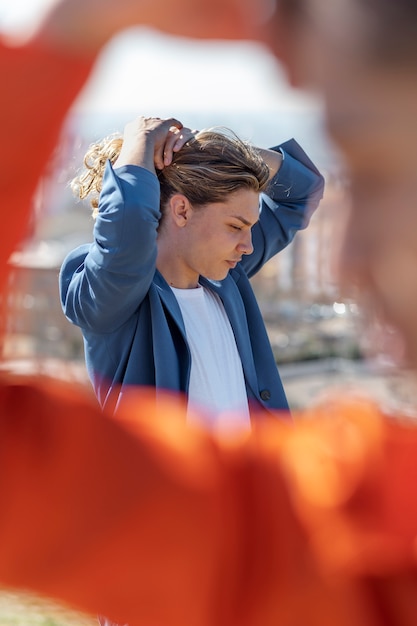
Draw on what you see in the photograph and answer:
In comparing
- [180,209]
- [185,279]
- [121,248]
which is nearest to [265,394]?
[185,279]

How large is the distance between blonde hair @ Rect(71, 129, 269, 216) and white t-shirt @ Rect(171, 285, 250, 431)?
220mm

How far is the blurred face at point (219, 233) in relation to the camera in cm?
191

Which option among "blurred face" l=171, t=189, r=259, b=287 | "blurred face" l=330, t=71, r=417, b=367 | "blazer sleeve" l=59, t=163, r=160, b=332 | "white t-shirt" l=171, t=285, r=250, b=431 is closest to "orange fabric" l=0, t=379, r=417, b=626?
"blurred face" l=330, t=71, r=417, b=367

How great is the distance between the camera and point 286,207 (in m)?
2.23

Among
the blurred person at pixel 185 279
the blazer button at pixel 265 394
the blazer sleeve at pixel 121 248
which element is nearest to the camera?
the blazer sleeve at pixel 121 248

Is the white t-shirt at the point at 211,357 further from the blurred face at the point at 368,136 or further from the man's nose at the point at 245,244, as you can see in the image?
the blurred face at the point at 368,136

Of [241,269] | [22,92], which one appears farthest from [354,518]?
[241,269]

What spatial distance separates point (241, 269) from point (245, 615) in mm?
1600

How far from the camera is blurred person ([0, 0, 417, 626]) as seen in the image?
1.85 ft

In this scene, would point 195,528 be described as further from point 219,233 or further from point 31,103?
point 219,233

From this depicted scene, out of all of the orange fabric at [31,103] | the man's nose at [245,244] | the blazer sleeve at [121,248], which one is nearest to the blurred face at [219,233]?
the man's nose at [245,244]

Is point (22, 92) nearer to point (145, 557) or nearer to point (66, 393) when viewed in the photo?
point (66, 393)

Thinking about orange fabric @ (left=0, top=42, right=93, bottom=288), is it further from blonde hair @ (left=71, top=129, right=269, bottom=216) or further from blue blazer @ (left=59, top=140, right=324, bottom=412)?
blonde hair @ (left=71, top=129, right=269, bottom=216)

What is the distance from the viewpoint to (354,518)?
575mm
